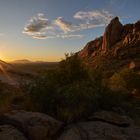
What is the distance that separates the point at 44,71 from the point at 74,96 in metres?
5.29

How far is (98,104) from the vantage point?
620 inches

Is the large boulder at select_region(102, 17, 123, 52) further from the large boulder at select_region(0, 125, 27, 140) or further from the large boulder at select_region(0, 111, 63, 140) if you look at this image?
the large boulder at select_region(0, 125, 27, 140)

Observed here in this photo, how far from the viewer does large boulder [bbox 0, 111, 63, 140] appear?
11.0 meters

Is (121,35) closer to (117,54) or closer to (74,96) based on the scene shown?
(117,54)

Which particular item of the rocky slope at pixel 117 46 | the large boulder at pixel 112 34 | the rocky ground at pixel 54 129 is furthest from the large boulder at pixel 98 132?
the large boulder at pixel 112 34

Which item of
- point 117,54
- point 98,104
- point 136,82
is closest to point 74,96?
point 98,104

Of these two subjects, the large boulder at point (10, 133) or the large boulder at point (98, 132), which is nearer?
the large boulder at point (10, 133)

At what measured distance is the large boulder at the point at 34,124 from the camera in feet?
36.1

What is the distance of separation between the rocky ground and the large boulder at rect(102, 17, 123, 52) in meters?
110

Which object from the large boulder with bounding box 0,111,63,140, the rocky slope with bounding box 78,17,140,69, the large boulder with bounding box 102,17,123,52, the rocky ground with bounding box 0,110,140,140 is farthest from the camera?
the large boulder with bounding box 102,17,123,52

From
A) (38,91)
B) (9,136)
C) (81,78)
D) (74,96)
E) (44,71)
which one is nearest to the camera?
(9,136)

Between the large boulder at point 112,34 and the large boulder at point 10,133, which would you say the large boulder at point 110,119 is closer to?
the large boulder at point 10,133

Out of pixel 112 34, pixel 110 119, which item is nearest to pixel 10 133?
pixel 110 119

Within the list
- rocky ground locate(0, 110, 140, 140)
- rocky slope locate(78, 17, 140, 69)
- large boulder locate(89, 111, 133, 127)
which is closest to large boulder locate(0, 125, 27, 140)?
rocky ground locate(0, 110, 140, 140)
